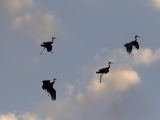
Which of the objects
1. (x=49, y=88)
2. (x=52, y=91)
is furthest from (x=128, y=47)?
(x=49, y=88)

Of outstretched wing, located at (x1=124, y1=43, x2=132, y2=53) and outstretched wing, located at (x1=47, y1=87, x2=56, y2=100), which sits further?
outstretched wing, located at (x1=124, y1=43, x2=132, y2=53)

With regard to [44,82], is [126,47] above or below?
above

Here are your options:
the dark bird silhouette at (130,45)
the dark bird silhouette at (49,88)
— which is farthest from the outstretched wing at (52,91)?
the dark bird silhouette at (130,45)

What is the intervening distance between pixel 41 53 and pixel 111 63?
15.1 metres

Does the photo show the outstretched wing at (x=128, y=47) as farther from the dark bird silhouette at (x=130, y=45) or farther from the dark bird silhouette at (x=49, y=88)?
the dark bird silhouette at (x=49, y=88)

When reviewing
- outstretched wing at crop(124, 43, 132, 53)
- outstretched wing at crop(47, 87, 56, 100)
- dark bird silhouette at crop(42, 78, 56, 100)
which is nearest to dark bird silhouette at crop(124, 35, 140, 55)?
outstretched wing at crop(124, 43, 132, 53)

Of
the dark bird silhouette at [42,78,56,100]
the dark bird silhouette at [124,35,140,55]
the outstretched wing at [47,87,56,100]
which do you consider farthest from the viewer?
the dark bird silhouette at [124,35,140,55]

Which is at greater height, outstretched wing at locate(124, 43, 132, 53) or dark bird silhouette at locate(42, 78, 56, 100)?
outstretched wing at locate(124, 43, 132, 53)

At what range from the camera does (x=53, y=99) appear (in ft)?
261

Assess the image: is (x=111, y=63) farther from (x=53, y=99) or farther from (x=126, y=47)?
(x=53, y=99)

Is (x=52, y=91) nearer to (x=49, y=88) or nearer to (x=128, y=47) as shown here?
(x=49, y=88)

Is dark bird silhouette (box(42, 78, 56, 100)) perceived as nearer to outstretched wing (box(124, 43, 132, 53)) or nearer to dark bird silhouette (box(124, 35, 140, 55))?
outstretched wing (box(124, 43, 132, 53))

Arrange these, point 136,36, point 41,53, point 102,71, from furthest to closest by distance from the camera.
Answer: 1. point 136,36
2. point 102,71
3. point 41,53

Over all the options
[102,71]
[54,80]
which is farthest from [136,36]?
[54,80]
